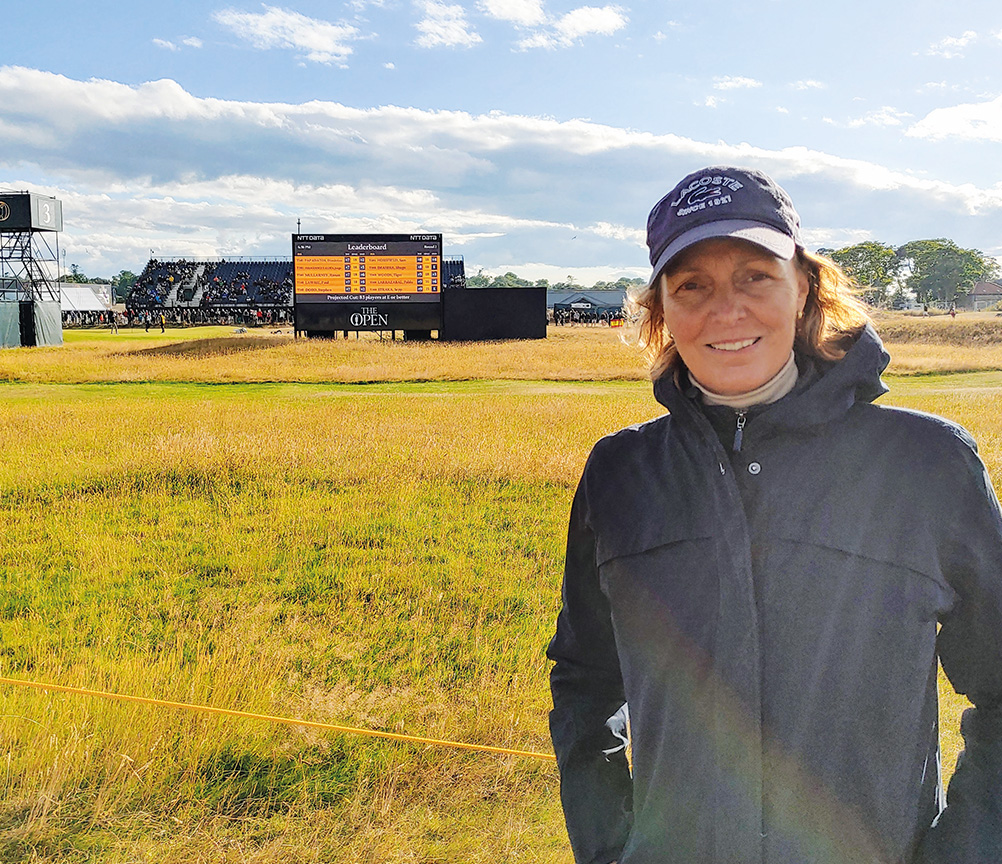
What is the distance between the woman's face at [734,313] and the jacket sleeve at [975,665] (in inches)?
16.4

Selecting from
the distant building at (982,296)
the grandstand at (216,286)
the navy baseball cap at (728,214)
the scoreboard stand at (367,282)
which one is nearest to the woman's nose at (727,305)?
the navy baseball cap at (728,214)

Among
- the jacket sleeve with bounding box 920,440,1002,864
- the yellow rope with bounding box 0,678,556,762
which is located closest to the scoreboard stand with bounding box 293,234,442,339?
the yellow rope with bounding box 0,678,556,762

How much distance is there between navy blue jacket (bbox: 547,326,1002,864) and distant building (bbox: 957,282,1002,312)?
11081 centimetres

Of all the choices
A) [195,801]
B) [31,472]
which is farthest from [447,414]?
[195,801]

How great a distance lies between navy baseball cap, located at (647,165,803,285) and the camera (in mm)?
1695

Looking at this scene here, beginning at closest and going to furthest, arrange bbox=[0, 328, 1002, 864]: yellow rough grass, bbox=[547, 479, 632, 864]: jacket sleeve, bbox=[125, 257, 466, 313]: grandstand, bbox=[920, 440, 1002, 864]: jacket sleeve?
bbox=[920, 440, 1002, 864]: jacket sleeve
bbox=[547, 479, 632, 864]: jacket sleeve
bbox=[0, 328, 1002, 864]: yellow rough grass
bbox=[125, 257, 466, 313]: grandstand

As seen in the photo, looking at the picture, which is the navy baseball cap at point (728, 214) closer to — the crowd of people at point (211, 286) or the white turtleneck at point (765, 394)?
the white turtleneck at point (765, 394)

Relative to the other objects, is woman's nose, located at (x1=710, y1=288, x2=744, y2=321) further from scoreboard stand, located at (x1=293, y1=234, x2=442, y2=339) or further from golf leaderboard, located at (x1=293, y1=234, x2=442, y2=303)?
golf leaderboard, located at (x1=293, y1=234, x2=442, y2=303)

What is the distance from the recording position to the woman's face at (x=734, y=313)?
1.72m

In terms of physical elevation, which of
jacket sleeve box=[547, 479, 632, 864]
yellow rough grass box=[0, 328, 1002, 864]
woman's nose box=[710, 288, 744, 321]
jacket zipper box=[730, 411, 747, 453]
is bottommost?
yellow rough grass box=[0, 328, 1002, 864]

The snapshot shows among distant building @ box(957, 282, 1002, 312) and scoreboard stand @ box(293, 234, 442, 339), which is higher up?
distant building @ box(957, 282, 1002, 312)

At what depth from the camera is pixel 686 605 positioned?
1.65m

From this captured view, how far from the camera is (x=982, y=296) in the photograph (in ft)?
337

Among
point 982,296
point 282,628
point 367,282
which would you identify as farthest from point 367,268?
point 982,296
